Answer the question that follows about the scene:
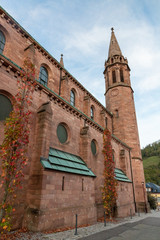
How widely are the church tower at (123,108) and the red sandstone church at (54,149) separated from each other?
3.35 meters

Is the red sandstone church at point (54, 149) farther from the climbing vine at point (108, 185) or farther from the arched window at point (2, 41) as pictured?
the climbing vine at point (108, 185)

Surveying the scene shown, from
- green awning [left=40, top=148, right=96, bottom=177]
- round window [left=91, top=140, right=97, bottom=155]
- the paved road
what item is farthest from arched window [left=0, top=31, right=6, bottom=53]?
the paved road

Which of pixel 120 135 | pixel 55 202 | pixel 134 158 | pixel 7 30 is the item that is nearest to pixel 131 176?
pixel 134 158

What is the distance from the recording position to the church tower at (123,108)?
27156 millimetres

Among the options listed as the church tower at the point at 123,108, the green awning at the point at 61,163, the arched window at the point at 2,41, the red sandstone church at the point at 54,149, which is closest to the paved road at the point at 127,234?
the red sandstone church at the point at 54,149

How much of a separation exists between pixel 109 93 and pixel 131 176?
1785 centimetres

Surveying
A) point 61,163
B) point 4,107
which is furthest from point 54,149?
point 4,107

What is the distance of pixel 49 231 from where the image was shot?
8578 millimetres

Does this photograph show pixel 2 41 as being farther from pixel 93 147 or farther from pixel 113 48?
pixel 113 48

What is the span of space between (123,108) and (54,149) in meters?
23.5

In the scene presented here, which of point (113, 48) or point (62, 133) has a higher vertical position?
point (113, 48)

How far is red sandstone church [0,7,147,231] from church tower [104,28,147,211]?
132 inches

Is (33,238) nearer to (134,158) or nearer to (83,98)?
(83,98)

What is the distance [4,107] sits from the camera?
9.52m
